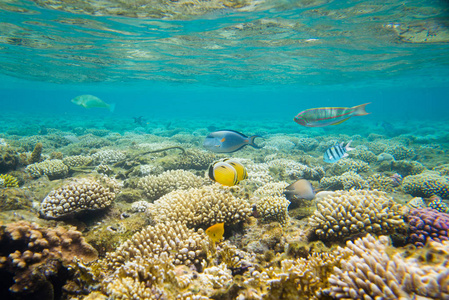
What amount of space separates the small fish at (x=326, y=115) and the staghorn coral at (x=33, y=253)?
5.21 m

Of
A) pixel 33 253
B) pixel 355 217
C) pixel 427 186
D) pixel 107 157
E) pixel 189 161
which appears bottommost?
pixel 427 186

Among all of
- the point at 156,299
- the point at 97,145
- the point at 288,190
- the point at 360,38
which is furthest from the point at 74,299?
the point at 360,38

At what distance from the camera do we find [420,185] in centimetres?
773

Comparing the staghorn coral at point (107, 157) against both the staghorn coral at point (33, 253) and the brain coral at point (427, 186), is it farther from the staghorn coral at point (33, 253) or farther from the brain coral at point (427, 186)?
the brain coral at point (427, 186)

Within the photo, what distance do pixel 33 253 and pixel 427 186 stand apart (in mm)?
11174

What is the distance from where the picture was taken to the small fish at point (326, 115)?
4.71m

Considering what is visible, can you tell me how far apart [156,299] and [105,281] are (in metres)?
0.89

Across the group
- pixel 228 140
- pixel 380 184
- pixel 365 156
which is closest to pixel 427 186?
pixel 380 184

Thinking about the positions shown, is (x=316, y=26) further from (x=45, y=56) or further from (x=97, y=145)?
(x=45, y=56)

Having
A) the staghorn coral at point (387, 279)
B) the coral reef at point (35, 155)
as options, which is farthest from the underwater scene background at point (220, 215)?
the coral reef at point (35, 155)

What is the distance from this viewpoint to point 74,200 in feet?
12.9

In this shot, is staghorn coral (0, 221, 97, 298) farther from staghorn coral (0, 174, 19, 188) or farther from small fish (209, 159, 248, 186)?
staghorn coral (0, 174, 19, 188)

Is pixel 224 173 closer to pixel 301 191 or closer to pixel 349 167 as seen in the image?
pixel 301 191

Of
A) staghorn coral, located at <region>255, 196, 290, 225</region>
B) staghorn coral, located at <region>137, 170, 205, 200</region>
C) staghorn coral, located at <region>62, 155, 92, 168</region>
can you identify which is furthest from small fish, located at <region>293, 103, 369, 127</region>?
staghorn coral, located at <region>62, 155, 92, 168</region>
